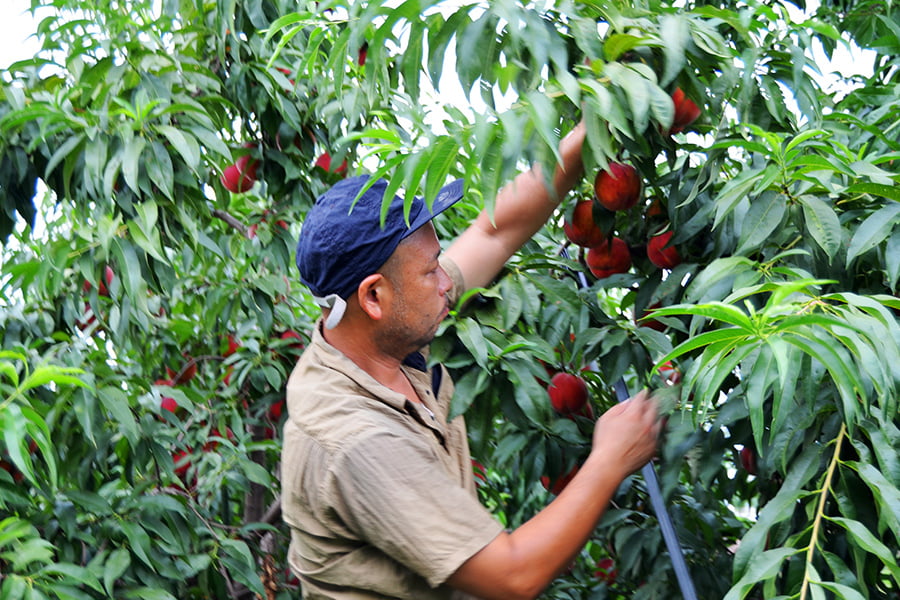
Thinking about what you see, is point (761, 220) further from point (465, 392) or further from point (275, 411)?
point (275, 411)

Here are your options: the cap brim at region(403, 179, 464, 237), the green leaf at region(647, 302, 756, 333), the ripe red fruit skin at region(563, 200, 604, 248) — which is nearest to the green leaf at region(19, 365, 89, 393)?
the cap brim at region(403, 179, 464, 237)

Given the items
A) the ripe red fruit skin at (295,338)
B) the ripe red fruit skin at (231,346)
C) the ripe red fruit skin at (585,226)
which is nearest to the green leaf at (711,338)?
the ripe red fruit skin at (585,226)

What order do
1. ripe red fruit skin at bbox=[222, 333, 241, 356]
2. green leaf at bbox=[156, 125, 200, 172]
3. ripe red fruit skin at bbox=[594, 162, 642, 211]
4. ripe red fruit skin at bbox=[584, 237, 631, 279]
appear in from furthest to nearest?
ripe red fruit skin at bbox=[222, 333, 241, 356], ripe red fruit skin at bbox=[584, 237, 631, 279], green leaf at bbox=[156, 125, 200, 172], ripe red fruit skin at bbox=[594, 162, 642, 211]

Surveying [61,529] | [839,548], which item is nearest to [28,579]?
[61,529]

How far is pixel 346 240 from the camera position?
2037 mm

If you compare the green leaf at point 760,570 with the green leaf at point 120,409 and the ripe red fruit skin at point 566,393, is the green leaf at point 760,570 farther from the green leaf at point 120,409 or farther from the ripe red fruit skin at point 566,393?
the green leaf at point 120,409

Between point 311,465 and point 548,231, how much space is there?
3.95 ft

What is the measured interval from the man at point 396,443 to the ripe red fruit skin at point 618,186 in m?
0.06

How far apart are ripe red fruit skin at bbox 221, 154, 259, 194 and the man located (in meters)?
0.96

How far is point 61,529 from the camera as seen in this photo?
2461 mm

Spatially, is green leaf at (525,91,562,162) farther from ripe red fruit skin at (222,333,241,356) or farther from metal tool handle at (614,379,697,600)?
ripe red fruit skin at (222,333,241,356)

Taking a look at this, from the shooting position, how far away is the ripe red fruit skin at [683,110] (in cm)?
210

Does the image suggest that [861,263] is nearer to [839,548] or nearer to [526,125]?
[839,548]

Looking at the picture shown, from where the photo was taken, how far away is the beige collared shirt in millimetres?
1853
